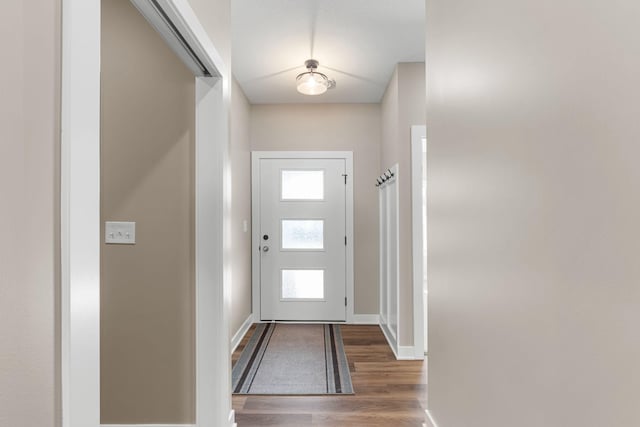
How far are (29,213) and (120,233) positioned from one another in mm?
1459

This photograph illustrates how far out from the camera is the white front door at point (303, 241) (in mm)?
4469

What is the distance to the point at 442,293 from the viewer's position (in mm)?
1819

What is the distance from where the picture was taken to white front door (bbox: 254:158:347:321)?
447cm

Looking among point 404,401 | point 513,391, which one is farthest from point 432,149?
point 404,401

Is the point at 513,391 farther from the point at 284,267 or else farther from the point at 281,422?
the point at 284,267

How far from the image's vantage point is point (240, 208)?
3.98 m

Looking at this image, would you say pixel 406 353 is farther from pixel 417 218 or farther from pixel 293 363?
pixel 417 218

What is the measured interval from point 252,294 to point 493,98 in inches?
147

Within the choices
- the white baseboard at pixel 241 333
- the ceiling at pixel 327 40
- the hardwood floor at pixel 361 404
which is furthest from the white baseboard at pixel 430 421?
the ceiling at pixel 327 40

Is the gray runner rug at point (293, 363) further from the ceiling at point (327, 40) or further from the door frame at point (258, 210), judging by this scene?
the ceiling at point (327, 40)

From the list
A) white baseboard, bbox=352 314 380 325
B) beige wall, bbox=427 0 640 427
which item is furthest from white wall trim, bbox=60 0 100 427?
white baseboard, bbox=352 314 380 325

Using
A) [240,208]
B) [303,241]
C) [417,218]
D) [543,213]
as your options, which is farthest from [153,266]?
[303,241]

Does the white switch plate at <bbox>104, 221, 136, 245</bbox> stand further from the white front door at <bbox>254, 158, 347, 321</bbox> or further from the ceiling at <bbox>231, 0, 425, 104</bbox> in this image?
the white front door at <bbox>254, 158, 347, 321</bbox>

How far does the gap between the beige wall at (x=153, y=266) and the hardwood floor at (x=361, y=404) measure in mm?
570
